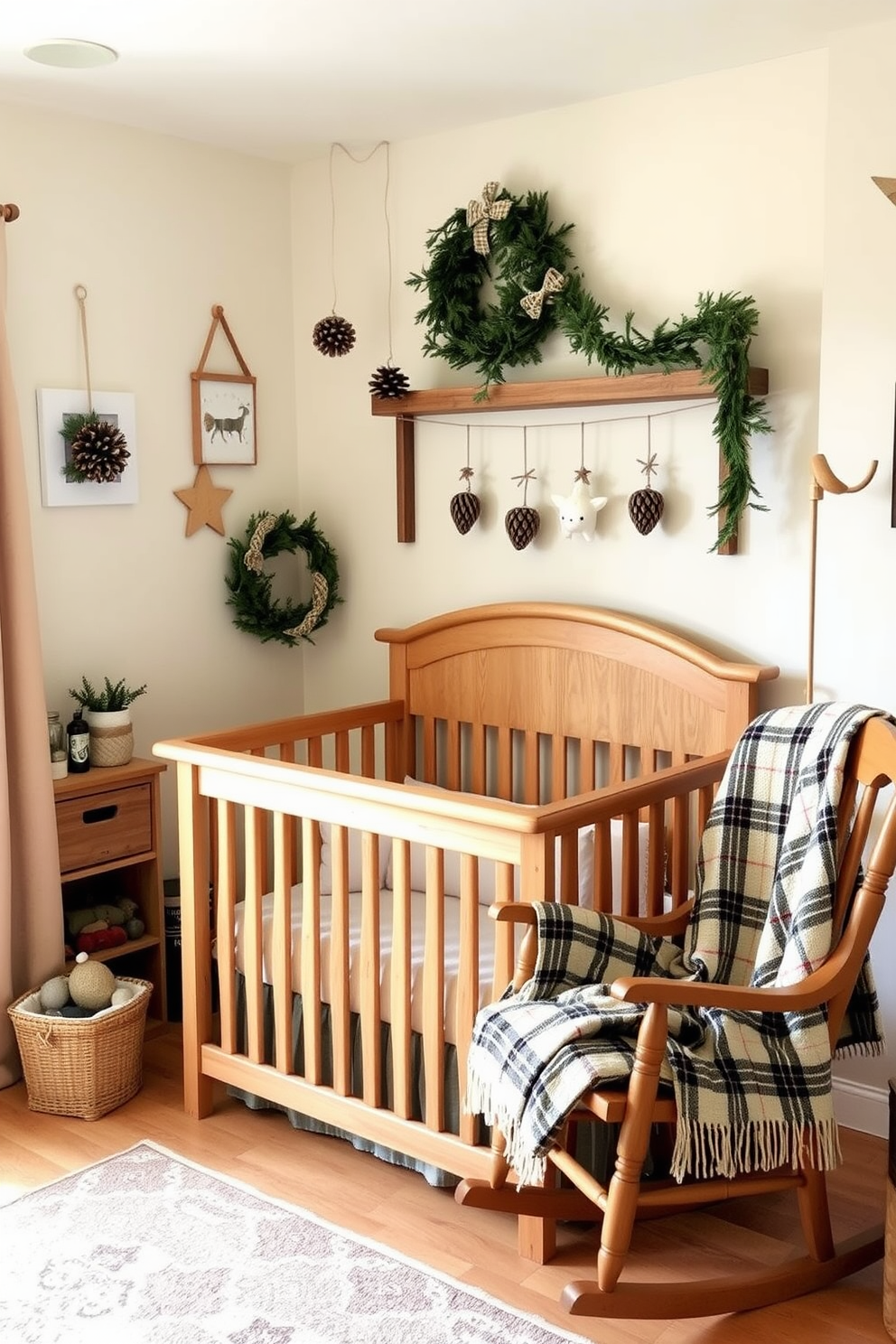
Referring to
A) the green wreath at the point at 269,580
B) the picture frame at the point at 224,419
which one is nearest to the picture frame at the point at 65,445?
the picture frame at the point at 224,419

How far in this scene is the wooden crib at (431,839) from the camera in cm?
246

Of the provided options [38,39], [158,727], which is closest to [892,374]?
[38,39]

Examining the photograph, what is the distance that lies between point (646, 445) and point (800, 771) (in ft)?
3.64

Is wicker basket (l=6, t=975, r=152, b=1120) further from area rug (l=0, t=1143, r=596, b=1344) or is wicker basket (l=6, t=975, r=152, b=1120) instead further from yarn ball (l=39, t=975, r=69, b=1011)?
area rug (l=0, t=1143, r=596, b=1344)

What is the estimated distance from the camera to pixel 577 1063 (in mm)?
2008

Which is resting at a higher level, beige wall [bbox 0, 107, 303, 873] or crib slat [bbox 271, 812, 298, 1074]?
beige wall [bbox 0, 107, 303, 873]

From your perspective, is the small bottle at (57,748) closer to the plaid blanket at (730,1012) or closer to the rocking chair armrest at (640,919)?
the rocking chair armrest at (640,919)

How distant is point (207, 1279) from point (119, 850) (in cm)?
124

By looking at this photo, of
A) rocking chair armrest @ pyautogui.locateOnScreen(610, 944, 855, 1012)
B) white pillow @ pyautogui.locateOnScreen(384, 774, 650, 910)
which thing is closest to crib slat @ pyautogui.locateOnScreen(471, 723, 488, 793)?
white pillow @ pyautogui.locateOnScreen(384, 774, 650, 910)

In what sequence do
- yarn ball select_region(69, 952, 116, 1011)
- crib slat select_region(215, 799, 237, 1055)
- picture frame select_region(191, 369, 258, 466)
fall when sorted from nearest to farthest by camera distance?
crib slat select_region(215, 799, 237, 1055)
yarn ball select_region(69, 952, 116, 1011)
picture frame select_region(191, 369, 258, 466)

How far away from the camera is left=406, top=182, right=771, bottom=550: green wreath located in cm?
290

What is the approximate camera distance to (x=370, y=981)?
2637mm

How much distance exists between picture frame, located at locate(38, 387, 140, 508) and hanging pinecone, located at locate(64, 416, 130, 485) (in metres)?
0.03

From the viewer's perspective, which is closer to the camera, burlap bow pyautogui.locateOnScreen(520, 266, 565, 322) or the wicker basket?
the wicker basket
